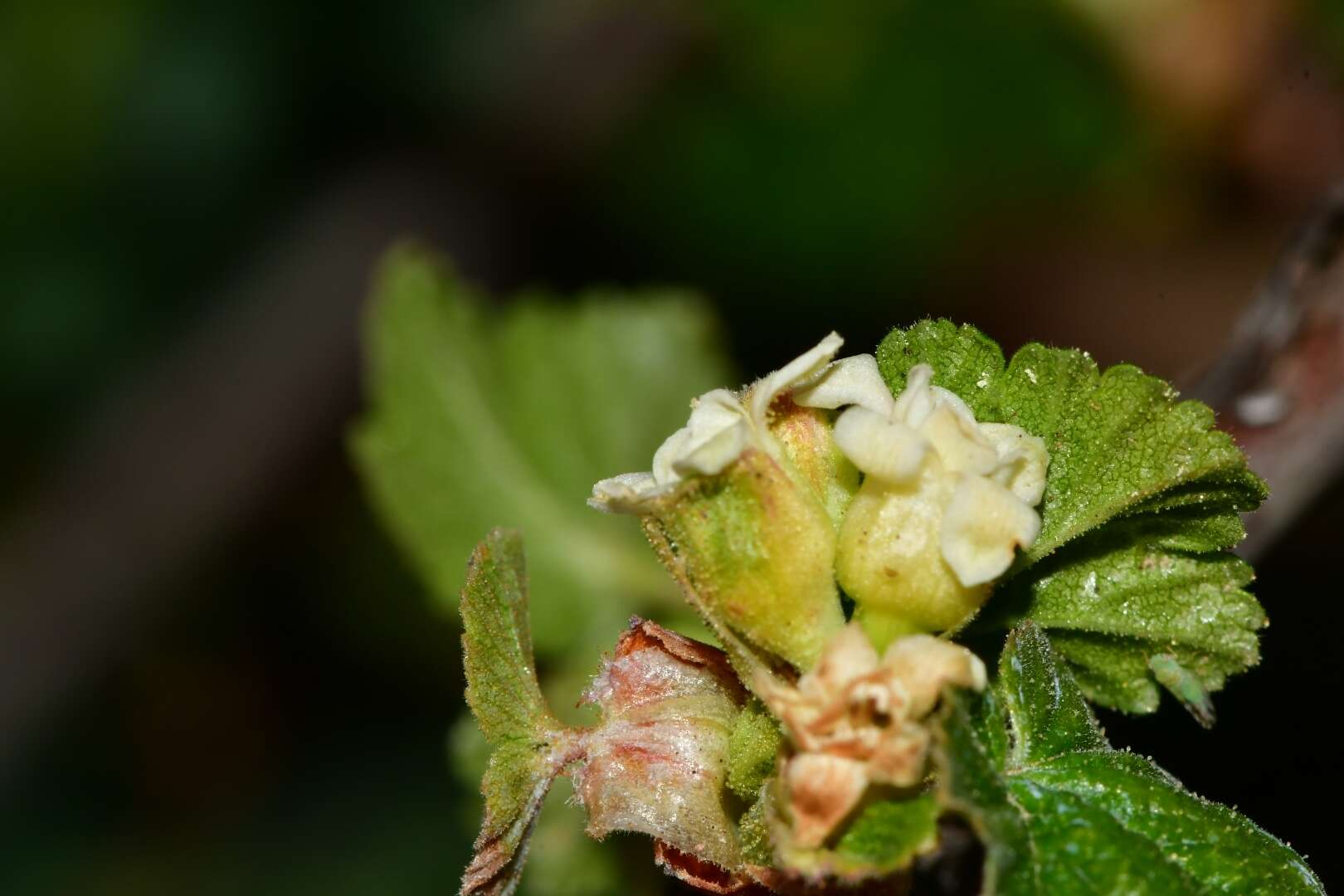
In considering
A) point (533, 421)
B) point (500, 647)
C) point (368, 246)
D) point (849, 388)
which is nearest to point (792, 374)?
point (849, 388)

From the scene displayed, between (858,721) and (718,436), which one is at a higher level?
(718,436)

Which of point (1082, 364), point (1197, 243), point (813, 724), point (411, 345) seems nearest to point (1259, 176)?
point (1197, 243)

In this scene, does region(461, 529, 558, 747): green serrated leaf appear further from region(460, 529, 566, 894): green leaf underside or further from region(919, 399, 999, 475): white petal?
region(919, 399, 999, 475): white petal

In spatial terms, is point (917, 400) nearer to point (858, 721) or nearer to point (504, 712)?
point (858, 721)

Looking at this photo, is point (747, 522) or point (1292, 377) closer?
point (747, 522)

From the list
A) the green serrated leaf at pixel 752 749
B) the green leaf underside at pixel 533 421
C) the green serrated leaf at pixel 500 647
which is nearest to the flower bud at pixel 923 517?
the green serrated leaf at pixel 752 749

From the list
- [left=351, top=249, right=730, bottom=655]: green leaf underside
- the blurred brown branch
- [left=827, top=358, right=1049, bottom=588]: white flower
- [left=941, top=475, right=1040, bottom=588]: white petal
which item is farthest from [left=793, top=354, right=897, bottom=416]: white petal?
[left=351, top=249, right=730, bottom=655]: green leaf underside
